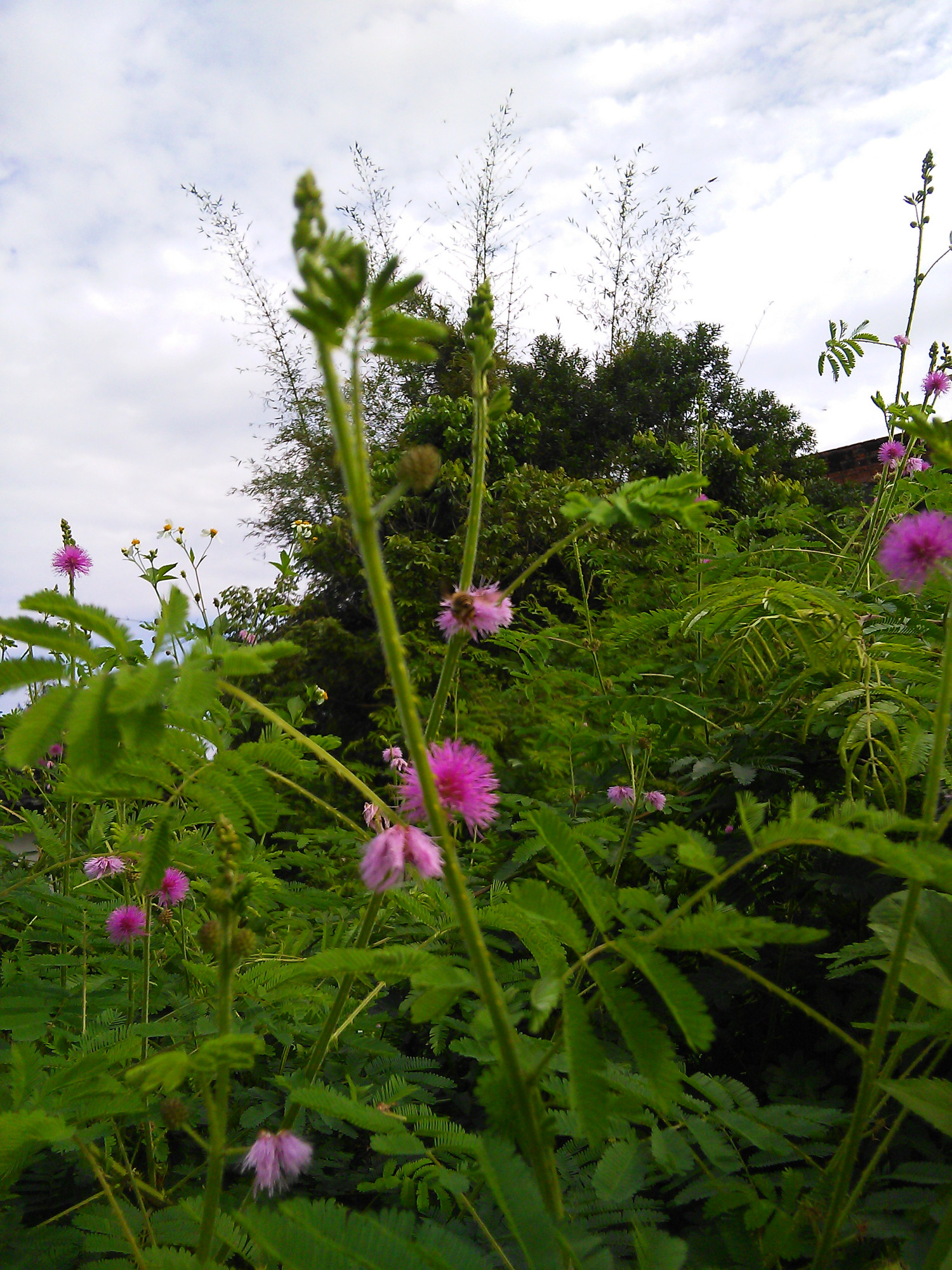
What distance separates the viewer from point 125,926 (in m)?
1.76

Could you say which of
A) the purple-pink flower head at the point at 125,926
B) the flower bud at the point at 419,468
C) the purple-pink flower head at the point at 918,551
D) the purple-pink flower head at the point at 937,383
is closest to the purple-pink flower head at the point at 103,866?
the purple-pink flower head at the point at 125,926

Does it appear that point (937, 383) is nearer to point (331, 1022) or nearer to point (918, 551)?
point (918, 551)

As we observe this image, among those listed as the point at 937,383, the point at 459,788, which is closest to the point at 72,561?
the point at 459,788

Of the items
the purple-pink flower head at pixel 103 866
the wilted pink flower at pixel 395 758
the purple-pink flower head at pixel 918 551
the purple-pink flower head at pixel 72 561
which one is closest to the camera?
the purple-pink flower head at pixel 918 551

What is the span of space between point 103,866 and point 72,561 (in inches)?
56.5

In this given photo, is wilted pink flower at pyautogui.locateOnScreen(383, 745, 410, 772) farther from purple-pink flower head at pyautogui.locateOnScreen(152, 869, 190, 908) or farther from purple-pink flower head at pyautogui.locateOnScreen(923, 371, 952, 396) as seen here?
purple-pink flower head at pyautogui.locateOnScreen(923, 371, 952, 396)

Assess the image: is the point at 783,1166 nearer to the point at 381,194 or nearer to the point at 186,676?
the point at 186,676

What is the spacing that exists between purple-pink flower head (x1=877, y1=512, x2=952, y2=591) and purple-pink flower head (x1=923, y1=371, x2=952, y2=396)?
289cm

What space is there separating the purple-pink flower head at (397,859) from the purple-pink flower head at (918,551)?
25.3 inches

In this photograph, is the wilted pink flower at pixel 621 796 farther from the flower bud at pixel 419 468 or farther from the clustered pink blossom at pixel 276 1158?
the flower bud at pixel 419 468

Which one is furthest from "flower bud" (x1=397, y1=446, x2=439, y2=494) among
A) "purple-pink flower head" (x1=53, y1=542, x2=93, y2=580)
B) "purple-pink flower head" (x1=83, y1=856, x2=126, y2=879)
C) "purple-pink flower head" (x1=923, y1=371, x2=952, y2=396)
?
"purple-pink flower head" (x1=923, y1=371, x2=952, y2=396)

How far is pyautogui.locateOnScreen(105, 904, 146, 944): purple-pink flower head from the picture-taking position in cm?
175

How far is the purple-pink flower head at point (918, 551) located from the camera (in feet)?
3.01

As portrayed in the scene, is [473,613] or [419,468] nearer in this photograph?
[419,468]
